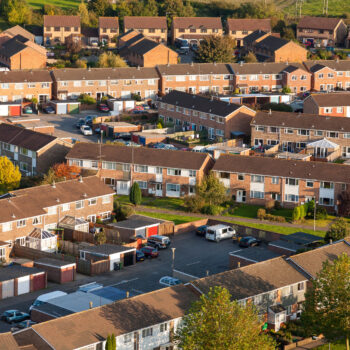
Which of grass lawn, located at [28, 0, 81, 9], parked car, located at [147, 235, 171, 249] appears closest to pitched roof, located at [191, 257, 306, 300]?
parked car, located at [147, 235, 171, 249]

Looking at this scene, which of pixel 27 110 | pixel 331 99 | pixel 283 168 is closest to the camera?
pixel 283 168

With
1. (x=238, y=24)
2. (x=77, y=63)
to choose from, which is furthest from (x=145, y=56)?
(x=238, y=24)

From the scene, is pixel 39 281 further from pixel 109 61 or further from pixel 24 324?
pixel 109 61

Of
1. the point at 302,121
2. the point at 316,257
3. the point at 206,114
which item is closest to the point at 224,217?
the point at 316,257

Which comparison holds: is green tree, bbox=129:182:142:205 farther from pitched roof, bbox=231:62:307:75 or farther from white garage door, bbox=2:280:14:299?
pitched roof, bbox=231:62:307:75

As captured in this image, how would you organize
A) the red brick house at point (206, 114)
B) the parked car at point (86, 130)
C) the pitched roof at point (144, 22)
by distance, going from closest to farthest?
the red brick house at point (206, 114) < the parked car at point (86, 130) < the pitched roof at point (144, 22)

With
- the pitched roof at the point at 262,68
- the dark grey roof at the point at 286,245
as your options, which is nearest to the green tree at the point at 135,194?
the dark grey roof at the point at 286,245

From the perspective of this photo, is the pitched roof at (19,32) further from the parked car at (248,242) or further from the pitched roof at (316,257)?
the pitched roof at (316,257)
